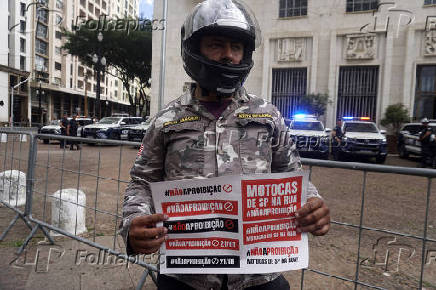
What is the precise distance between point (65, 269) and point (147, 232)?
238cm

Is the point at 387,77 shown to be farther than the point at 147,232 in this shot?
Yes

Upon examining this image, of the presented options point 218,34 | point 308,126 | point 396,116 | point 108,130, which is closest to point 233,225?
point 218,34

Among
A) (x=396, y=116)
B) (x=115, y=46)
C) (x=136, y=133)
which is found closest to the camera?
(x=136, y=133)

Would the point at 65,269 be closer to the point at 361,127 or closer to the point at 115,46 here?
the point at 361,127

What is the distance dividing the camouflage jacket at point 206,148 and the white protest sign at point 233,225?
0.07 meters

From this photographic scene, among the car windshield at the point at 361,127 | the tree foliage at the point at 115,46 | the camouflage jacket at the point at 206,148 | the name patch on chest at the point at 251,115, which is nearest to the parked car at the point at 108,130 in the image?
the car windshield at the point at 361,127

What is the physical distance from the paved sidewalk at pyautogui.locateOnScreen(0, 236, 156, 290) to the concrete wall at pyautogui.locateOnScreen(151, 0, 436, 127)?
16.9 m

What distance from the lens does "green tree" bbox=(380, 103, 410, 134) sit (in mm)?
17188

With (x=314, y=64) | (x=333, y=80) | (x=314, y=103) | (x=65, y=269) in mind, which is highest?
(x=314, y=64)

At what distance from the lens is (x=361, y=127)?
12508 mm

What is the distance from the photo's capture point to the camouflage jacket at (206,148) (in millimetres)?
1265

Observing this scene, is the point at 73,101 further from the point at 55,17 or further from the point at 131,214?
the point at 131,214

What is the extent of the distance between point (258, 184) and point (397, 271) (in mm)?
2569

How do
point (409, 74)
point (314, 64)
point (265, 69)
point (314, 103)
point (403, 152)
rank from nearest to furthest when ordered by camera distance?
point (403, 152) < point (409, 74) < point (314, 103) < point (314, 64) < point (265, 69)
